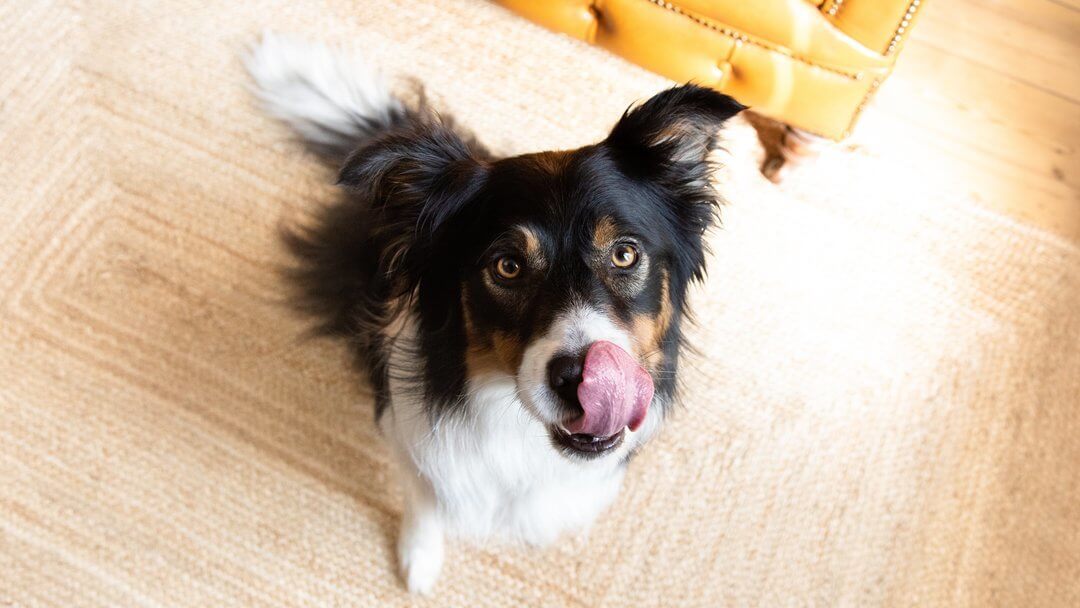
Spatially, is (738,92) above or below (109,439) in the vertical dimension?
above

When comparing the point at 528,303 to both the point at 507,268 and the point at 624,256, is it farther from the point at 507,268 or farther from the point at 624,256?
the point at 624,256

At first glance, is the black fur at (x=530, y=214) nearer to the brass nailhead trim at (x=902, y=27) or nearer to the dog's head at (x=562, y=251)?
the dog's head at (x=562, y=251)

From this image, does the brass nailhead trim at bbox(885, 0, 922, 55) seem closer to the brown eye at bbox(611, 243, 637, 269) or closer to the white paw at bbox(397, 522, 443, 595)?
the brown eye at bbox(611, 243, 637, 269)

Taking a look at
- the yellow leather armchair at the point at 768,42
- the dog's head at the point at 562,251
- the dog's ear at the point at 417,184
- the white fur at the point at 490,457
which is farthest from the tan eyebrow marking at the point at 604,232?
the yellow leather armchair at the point at 768,42

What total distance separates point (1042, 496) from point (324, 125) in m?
2.12

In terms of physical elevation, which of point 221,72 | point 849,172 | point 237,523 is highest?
point 849,172

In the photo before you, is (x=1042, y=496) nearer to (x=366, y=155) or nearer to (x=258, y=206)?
(x=366, y=155)

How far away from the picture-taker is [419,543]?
194 centimetres

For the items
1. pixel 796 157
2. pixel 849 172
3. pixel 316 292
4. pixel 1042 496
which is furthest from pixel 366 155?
pixel 1042 496

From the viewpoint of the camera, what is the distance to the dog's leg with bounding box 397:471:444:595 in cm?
188

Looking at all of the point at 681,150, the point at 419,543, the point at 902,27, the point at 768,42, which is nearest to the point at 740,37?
the point at 768,42

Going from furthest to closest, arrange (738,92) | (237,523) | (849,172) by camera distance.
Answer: (849,172) < (738,92) < (237,523)

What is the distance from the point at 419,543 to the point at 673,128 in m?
1.12

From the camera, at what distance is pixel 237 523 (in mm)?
2037
